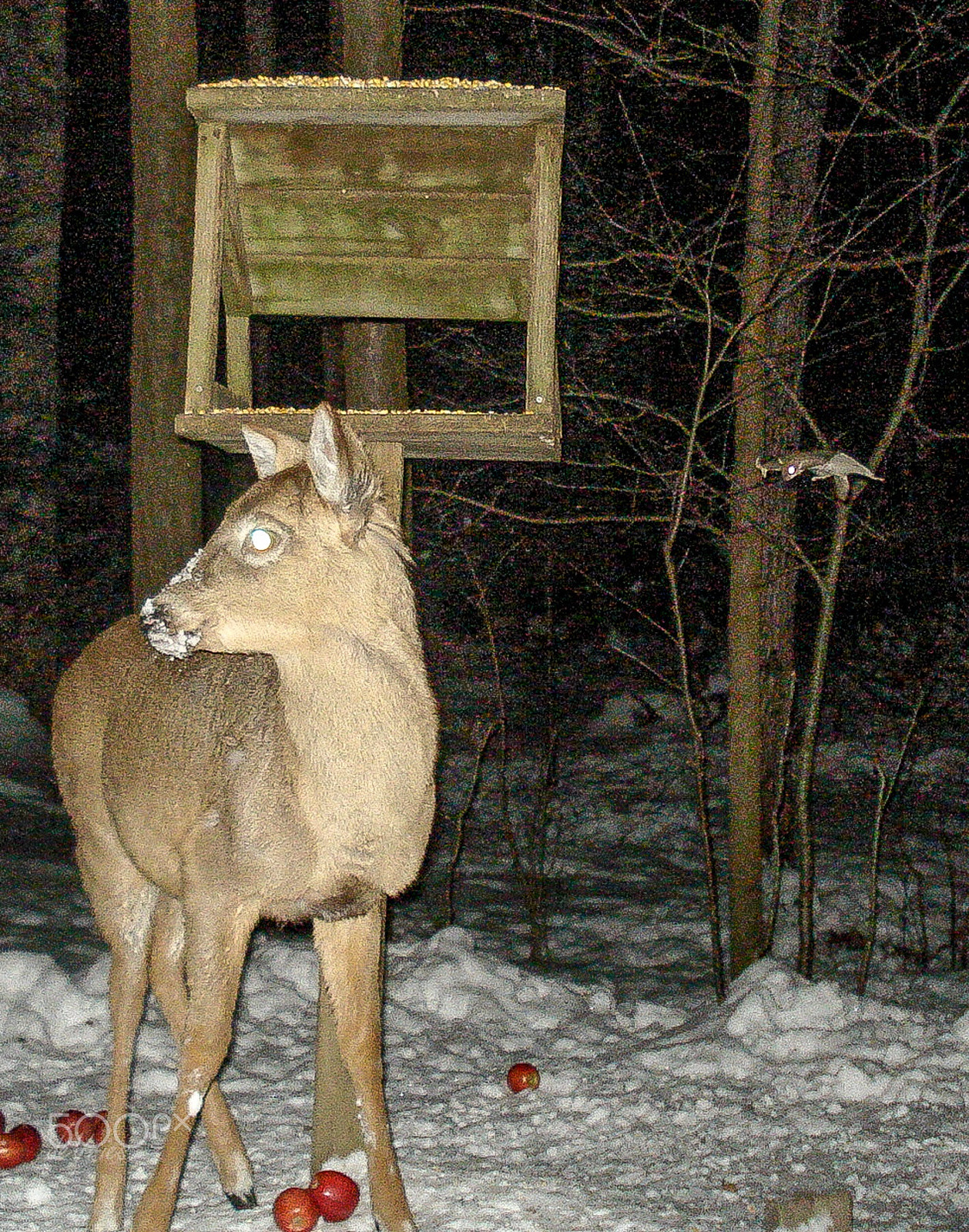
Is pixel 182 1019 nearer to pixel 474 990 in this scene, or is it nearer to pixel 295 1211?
pixel 295 1211

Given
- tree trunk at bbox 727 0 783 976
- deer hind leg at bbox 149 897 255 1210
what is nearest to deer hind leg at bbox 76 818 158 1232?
deer hind leg at bbox 149 897 255 1210

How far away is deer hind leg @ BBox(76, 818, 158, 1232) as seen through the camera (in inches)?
181

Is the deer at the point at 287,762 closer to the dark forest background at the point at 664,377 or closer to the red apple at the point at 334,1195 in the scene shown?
the red apple at the point at 334,1195

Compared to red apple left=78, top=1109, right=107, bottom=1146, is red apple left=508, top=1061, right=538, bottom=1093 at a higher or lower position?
lower

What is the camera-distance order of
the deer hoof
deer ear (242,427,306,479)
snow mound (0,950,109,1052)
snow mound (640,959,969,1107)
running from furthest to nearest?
snow mound (0,950,109,1052) → snow mound (640,959,969,1107) → the deer hoof → deer ear (242,427,306,479)

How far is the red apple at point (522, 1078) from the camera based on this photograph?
209 inches

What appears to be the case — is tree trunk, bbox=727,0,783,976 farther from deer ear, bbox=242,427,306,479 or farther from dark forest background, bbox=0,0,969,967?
deer ear, bbox=242,427,306,479

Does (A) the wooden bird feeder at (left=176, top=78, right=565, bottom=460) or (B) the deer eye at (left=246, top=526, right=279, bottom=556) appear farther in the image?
(A) the wooden bird feeder at (left=176, top=78, right=565, bottom=460)

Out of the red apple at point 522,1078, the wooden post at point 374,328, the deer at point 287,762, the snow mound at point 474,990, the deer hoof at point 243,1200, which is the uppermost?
the wooden post at point 374,328

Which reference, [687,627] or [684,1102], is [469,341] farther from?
[687,627]

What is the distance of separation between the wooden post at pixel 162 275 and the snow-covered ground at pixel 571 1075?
2295mm

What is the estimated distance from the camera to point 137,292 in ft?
22.3

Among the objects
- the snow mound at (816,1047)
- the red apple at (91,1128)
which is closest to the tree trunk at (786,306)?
the snow mound at (816,1047)

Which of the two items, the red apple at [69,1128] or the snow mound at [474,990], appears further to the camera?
the snow mound at [474,990]
